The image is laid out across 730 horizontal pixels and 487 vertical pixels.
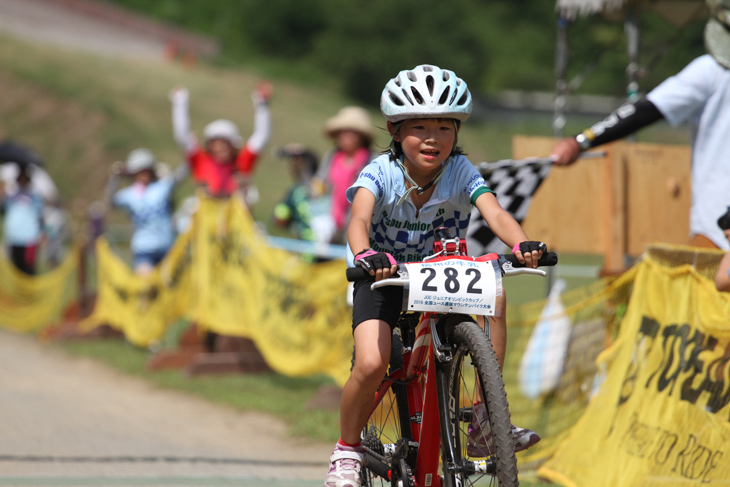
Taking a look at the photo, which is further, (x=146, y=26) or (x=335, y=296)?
(x=146, y=26)

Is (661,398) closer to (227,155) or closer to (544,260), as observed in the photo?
(544,260)

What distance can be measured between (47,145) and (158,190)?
28.2 meters

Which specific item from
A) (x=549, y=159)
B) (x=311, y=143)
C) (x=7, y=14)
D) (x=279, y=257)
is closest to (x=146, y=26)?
(x=7, y=14)

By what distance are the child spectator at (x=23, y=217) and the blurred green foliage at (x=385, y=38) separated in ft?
136

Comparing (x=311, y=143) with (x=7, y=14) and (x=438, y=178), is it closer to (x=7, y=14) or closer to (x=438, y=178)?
(x=7, y=14)

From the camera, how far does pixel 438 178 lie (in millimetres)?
4219

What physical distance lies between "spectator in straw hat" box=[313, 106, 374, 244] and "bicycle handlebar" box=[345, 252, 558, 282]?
207 inches

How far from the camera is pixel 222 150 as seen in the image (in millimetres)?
10680

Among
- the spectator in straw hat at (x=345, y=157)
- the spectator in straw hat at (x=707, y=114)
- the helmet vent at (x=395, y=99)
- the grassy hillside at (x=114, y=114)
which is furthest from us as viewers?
the grassy hillside at (x=114, y=114)

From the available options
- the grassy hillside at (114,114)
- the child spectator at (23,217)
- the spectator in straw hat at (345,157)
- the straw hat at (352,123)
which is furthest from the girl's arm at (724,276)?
the grassy hillside at (114,114)

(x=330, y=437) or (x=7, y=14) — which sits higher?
(x=7, y=14)

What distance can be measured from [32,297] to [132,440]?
9064 millimetres

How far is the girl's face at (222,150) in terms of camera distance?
35.0 feet

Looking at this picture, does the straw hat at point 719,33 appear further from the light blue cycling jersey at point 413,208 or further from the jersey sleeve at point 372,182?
the jersey sleeve at point 372,182
